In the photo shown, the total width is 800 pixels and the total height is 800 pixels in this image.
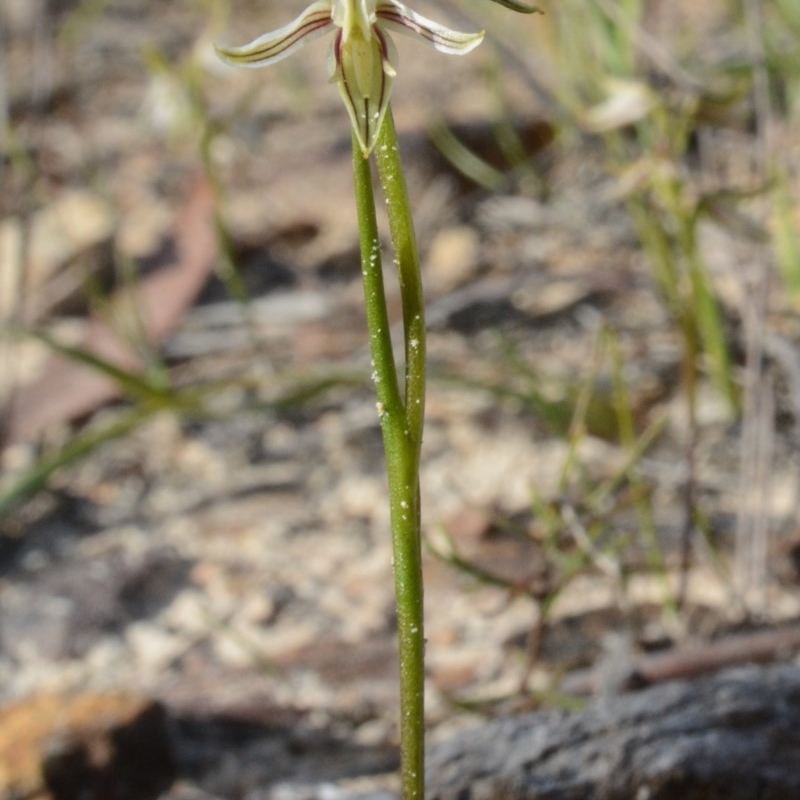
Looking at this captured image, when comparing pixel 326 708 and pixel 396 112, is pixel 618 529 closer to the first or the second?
pixel 326 708

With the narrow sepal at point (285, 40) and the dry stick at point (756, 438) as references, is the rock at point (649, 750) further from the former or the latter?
the narrow sepal at point (285, 40)

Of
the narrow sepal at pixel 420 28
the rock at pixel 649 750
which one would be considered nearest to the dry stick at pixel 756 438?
the rock at pixel 649 750

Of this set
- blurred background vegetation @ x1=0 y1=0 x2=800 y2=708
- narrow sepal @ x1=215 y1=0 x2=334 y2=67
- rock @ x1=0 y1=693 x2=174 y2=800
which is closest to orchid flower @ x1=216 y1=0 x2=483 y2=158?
narrow sepal @ x1=215 y1=0 x2=334 y2=67

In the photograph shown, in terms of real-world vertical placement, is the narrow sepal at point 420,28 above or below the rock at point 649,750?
above

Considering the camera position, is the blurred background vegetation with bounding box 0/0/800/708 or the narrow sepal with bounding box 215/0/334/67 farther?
the blurred background vegetation with bounding box 0/0/800/708

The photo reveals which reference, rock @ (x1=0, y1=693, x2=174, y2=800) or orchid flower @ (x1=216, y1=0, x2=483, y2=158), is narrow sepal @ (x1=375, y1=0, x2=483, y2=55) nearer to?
orchid flower @ (x1=216, y1=0, x2=483, y2=158)

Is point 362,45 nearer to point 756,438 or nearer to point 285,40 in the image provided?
point 285,40
